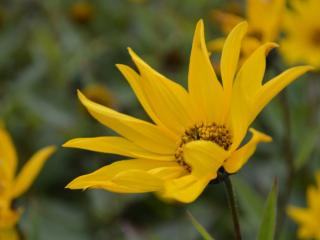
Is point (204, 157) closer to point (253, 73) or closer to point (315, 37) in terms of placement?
point (253, 73)

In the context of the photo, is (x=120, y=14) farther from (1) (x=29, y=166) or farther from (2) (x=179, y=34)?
(1) (x=29, y=166)

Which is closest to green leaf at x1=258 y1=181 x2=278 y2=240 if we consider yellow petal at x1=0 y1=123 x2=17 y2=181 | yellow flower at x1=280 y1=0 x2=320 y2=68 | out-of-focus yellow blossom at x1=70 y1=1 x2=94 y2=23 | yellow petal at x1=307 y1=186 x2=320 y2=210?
yellow petal at x1=0 y1=123 x2=17 y2=181

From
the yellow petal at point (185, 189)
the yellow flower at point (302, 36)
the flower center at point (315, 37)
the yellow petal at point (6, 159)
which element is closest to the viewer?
the yellow petal at point (185, 189)

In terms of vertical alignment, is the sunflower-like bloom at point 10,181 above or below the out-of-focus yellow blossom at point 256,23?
below

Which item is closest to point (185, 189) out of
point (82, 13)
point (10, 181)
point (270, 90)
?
point (270, 90)

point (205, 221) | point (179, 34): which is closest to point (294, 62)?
point (179, 34)

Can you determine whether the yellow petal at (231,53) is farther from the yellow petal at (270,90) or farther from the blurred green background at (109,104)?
the blurred green background at (109,104)

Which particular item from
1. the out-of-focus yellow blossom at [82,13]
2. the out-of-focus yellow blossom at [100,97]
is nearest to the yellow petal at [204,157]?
the out-of-focus yellow blossom at [100,97]

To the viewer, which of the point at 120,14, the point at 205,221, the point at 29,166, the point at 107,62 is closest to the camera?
the point at 29,166
